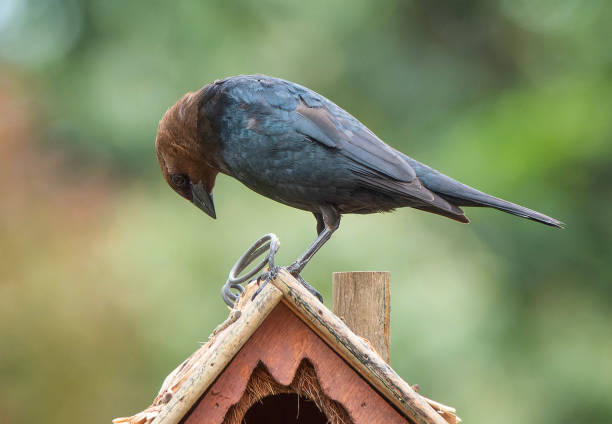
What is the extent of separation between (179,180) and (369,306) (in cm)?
124

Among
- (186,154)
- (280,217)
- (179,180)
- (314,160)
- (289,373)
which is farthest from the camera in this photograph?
(280,217)

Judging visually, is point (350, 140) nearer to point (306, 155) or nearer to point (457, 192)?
point (306, 155)

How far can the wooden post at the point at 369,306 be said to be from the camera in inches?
88.4

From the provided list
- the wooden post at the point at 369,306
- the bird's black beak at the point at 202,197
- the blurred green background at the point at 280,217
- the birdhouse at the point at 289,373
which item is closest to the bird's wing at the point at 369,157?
the wooden post at the point at 369,306

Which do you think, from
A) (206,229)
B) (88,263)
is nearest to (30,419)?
(88,263)

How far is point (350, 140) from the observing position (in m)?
2.60

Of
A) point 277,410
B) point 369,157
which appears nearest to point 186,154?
point 369,157

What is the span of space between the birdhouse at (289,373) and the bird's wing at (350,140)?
0.91 meters

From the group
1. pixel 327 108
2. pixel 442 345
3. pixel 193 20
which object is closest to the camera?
pixel 327 108

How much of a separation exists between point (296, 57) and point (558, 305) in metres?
2.91

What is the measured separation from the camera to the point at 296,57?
6340 millimetres

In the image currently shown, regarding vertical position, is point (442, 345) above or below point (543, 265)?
below

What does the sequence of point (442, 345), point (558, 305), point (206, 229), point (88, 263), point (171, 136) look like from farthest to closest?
point (558, 305), point (88, 263), point (206, 229), point (442, 345), point (171, 136)

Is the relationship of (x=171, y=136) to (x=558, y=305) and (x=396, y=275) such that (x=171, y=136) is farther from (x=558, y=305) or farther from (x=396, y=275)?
(x=558, y=305)
